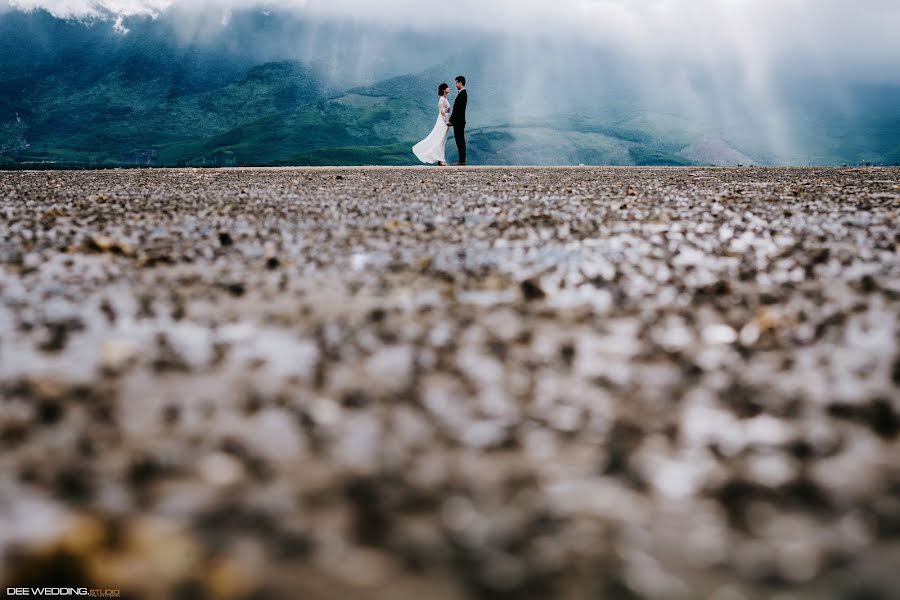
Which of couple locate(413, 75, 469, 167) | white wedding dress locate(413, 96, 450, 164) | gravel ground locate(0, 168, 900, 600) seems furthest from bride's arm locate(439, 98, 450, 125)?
gravel ground locate(0, 168, 900, 600)

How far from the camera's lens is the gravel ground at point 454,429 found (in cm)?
162

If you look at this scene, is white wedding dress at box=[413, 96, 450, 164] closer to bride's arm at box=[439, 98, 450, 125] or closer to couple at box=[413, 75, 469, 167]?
couple at box=[413, 75, 469, 167]

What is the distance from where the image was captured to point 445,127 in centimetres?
3300

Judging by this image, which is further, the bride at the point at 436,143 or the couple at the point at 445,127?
the bride at the point at 436,143

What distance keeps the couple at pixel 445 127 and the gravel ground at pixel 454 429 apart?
23.7 meters

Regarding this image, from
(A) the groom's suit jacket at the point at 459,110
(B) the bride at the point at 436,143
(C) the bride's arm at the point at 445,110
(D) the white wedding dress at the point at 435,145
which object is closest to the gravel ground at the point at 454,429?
(A) the groom's suit jacket at the point at 459,110

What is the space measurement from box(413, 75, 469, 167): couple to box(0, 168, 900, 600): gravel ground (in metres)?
23.7

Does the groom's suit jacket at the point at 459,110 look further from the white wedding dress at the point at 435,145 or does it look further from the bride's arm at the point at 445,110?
the white wedding dress at the point at 435,145

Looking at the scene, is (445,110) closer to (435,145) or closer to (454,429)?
(435,145)

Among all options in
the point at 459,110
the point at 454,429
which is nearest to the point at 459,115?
the point at 459,110

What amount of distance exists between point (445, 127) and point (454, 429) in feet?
105

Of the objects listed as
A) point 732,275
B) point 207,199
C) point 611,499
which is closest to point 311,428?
point 611,499

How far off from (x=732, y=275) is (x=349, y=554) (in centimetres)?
436

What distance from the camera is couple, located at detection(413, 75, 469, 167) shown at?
30078 mm
